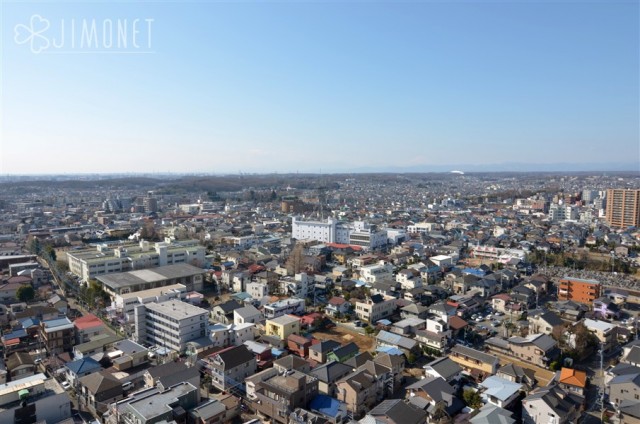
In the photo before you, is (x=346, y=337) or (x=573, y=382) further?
(x=346, y=337)

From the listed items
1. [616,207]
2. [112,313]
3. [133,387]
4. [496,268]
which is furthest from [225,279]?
[616,207]

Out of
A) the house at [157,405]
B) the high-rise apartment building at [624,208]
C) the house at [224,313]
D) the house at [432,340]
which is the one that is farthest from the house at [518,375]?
the high-rise apartment building at [624,208]

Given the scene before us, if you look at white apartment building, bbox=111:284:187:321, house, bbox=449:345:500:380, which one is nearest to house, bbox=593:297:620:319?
house, bbox=449:345:500:380

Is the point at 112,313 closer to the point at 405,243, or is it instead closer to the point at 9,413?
the point at 9,413

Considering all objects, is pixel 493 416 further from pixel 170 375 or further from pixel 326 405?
pixel 170 375

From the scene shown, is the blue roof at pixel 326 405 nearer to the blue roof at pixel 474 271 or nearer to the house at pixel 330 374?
the house at pixel 330 374

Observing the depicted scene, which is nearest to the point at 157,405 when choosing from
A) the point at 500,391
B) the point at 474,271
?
the point at 500,391
